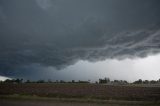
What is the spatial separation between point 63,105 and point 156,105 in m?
15.8

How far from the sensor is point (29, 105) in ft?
113

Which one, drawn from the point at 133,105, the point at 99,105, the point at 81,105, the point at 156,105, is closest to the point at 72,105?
the point at 81,105

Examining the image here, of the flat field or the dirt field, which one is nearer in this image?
the flat field

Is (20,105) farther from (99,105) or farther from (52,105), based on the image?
(99,105)

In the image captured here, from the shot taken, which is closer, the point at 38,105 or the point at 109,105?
the point at 38,105

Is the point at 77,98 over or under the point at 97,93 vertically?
under

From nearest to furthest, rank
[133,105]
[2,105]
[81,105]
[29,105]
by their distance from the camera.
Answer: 1. [2,105]
2. [29,105]
3. [81,105]
4. [133,105]

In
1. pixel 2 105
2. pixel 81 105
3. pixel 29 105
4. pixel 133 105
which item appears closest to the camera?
pixel 2 105

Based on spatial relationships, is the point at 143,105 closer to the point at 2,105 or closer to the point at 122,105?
the point at 122,105

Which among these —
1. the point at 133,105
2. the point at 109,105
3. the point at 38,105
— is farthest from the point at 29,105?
the point at 133,105

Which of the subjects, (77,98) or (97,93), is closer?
(77,98)

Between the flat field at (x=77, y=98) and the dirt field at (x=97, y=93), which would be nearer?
the flat field at (x=77, y=98)

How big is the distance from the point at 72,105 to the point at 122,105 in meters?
8.50

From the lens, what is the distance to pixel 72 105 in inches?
1436
